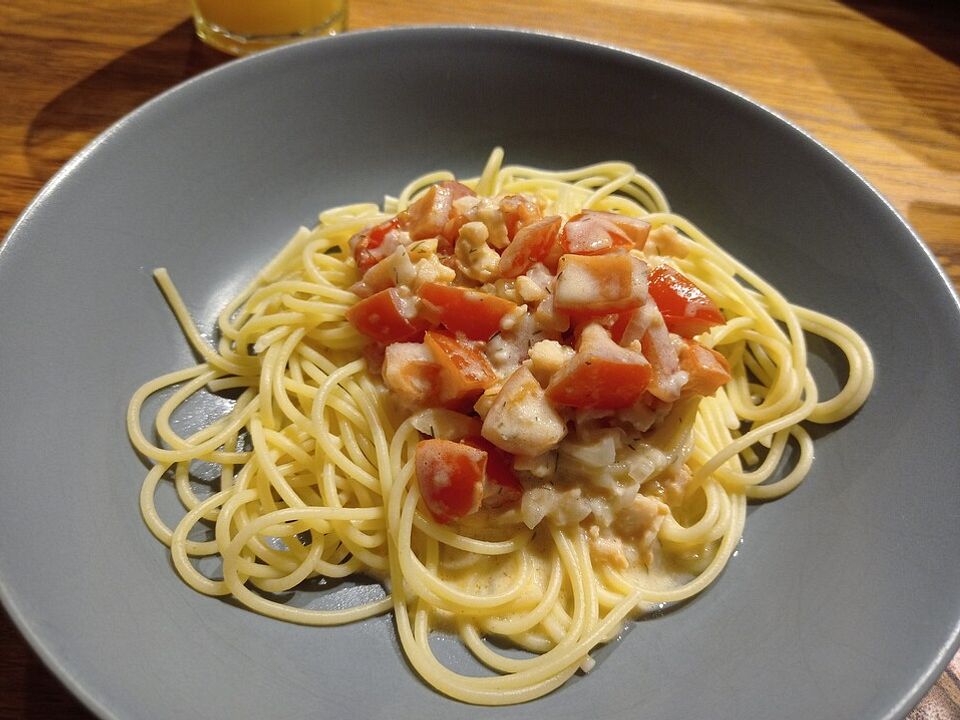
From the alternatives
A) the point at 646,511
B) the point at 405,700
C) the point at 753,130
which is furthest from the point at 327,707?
the point at 753,130

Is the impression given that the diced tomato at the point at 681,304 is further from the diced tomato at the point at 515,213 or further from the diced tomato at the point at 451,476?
the diced tomato at the point at 451,476

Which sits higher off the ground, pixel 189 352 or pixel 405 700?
pixel 189 352

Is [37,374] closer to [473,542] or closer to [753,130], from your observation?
[473,542]

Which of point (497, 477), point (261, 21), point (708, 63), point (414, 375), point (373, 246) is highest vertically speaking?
point (708, 63)

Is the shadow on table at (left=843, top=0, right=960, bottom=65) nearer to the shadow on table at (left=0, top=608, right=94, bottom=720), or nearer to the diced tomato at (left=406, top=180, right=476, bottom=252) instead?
the diced tomato at (left=406, top=180, right=476, bottom=252)

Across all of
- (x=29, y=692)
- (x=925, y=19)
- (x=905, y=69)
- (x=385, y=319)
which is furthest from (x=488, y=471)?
(x=925, y=19)

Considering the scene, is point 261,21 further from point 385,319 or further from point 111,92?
point 385,319

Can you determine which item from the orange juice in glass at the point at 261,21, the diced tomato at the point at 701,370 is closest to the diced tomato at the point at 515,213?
the diced tomato at the point at 701,370
